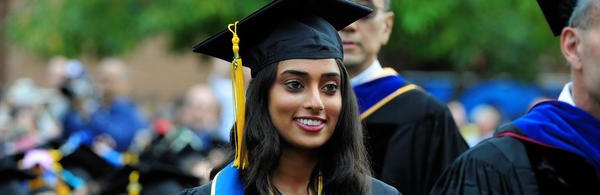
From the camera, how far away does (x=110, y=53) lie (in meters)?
15.1

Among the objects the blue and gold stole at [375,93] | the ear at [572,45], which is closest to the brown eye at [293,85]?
the ear at [572,45]

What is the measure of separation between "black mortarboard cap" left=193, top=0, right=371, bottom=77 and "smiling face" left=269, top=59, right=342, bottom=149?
5 cm

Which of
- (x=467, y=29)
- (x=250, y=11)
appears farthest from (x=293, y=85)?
(x=467, y=29)

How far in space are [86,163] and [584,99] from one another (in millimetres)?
5948

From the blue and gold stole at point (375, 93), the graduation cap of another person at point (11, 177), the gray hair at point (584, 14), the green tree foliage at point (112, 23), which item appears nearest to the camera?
the gray hair at point (584, 14)

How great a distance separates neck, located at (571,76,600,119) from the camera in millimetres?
4254

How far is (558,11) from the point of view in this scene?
4449 millimetres

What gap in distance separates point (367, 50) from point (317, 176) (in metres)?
1.50

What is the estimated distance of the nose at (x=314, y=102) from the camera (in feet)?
12.7

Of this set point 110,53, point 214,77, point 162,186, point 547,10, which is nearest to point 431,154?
point 547,10

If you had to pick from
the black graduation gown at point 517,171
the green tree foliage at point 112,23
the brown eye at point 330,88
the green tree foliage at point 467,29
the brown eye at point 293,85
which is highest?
the green tree foliage at point 112,23

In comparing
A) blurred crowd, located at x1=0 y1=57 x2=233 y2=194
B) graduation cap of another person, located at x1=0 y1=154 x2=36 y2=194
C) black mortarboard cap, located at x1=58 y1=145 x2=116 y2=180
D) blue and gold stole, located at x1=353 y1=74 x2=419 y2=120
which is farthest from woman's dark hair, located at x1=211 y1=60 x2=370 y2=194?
black mortarboard cap, located at x1=58 y1=145 x2=116 y2=180

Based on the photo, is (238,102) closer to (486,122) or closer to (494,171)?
(494,171)

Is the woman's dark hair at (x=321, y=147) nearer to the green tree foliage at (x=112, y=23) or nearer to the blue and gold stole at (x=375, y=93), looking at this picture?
the blue and gold stole at (x=375, y=93)
